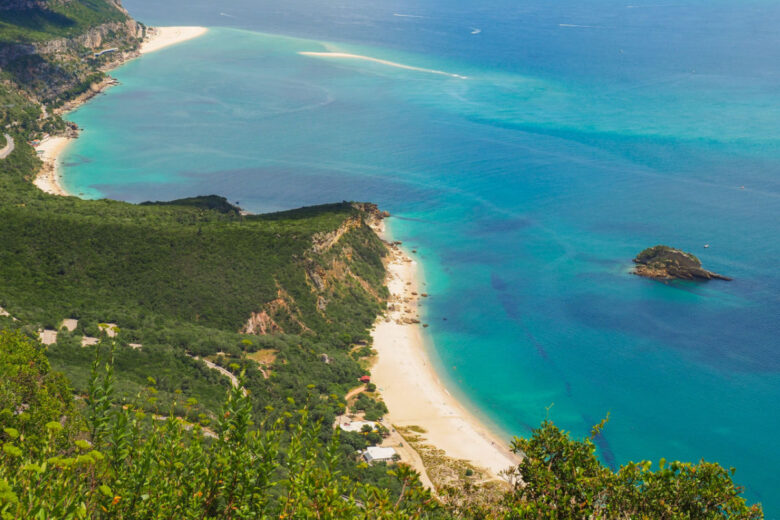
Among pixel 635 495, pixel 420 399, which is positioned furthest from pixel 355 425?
pixel 635 495

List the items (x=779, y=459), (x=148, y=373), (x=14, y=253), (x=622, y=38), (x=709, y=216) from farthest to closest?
(x=622, y=38) → (x=709, y=216) → (x=14, y=253) → (x=779, y=459) → (x=148, y=373)

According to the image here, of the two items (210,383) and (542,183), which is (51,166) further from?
(542,183)

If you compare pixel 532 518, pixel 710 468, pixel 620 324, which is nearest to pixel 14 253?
pixel 532 518

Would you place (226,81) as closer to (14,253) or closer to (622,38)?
(14,253)

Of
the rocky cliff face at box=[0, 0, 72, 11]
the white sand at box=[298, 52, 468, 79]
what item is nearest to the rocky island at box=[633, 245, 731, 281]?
the white sand at box=[298, 52, 468, 79]

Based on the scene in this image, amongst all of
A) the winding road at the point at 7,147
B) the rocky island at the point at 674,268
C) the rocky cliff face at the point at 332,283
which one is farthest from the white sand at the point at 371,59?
the rocky cliff face at the point at 332,283

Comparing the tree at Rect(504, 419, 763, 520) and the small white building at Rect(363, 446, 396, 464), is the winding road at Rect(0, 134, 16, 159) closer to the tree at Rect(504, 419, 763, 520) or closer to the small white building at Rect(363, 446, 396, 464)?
the small white building at Rect(363, 446, 396, 464)
